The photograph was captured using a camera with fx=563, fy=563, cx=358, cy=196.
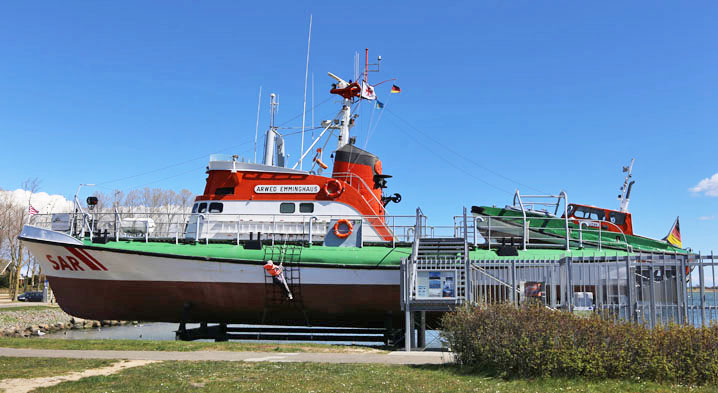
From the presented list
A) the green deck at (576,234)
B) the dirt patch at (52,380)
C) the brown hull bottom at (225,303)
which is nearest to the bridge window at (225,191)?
the brown hull bottom at (225,303)

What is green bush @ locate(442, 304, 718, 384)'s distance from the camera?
32.2 ft

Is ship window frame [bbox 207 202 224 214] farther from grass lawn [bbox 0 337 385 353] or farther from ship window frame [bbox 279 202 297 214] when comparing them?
grass lawn [bbox 0 337 385 353]

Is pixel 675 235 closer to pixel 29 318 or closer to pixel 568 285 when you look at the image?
pixel 568 285

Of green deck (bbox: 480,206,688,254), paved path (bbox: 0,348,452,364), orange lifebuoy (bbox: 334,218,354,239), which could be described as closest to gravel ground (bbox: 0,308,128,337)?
paved path (bbox: 0,348,452,364)

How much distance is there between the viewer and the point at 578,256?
19016 mm

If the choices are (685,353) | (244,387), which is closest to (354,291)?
(244,387)

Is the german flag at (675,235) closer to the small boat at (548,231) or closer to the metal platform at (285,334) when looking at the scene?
the small boat at (548,231)

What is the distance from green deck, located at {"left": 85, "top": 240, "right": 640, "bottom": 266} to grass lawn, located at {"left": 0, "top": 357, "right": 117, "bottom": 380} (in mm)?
7532

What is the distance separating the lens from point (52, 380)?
10.7m

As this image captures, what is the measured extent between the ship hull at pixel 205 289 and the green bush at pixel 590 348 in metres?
8.70

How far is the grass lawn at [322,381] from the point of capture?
31.3ft

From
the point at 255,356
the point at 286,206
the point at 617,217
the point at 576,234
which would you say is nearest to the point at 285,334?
the point at 286,206

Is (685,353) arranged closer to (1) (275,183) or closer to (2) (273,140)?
(1) (275,183)

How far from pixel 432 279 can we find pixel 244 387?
788cm
